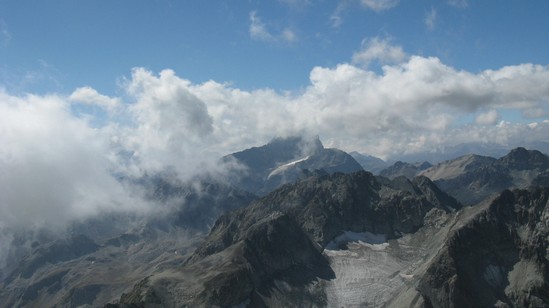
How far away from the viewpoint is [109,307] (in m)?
A: 185

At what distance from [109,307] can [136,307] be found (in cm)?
1351

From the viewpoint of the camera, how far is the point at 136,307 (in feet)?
645
